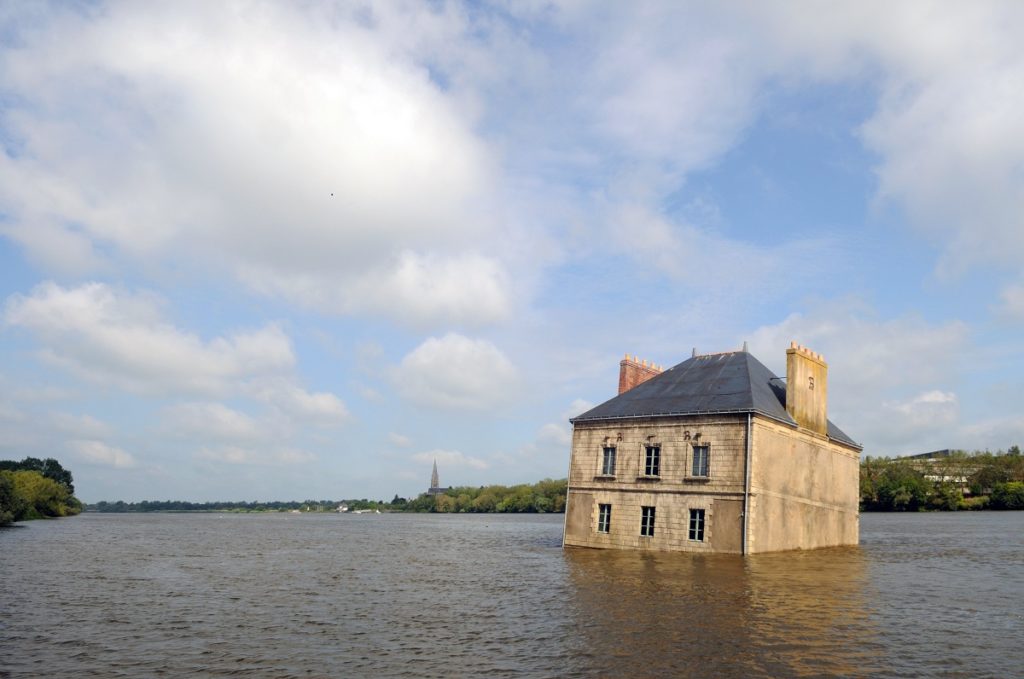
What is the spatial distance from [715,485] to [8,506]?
71027 millimetres

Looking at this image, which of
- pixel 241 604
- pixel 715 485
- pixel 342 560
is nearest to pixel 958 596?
pixel 715 485

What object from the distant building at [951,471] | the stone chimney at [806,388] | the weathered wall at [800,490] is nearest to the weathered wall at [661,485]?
the weathered wall at [800,490]

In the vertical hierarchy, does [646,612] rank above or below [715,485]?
Answer: below

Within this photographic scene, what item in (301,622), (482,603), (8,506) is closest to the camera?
(301,622)

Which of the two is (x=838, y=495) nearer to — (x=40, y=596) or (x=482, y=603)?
→ (x=482, y=603)

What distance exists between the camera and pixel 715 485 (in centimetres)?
3741

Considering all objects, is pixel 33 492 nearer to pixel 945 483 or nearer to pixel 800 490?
pixel 800 490

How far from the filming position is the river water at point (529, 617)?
16188mm

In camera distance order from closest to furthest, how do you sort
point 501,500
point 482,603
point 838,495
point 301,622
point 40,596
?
point 301,622
point 482,603
point 40,596
point 838,495
point 501,500

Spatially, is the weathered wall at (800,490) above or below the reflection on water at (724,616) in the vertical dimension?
above

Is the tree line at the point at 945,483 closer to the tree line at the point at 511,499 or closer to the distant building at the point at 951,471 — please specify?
the distant building at the point at 951,471

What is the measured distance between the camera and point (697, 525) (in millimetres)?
37812

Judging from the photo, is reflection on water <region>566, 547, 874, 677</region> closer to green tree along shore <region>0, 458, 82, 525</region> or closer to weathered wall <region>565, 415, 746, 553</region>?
weathered wall <region>565, 415, 746, 553</region>

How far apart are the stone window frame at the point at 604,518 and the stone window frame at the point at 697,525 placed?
16.4 feet
